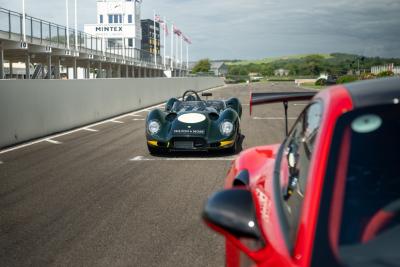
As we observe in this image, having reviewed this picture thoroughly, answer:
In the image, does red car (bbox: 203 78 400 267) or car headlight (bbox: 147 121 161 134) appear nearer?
red car (bbox: 203 78 400 267)

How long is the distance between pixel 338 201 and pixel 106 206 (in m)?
5.03

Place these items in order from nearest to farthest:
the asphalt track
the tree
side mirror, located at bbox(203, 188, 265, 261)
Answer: side mirror, located at bbox(203, 188, 265, 261)
the asphalt track
the tree

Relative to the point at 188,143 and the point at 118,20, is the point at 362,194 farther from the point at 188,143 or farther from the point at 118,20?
the point at 118,20

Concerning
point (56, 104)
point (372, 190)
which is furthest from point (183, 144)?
point (372, 190)

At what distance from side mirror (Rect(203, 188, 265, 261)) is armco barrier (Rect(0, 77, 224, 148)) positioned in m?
11.1

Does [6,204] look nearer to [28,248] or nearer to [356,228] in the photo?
[28,248]

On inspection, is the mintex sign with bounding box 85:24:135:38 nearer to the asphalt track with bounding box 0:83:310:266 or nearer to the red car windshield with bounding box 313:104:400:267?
the asphalt track with bounding box 0:83:310:266

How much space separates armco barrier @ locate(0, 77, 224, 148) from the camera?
12812 millimetres

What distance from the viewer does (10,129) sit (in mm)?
12742

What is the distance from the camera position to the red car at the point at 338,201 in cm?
172

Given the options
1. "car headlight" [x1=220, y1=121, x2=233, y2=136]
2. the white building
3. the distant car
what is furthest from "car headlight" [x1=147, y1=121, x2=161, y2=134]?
the white building

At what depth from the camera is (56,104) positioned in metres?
15.5

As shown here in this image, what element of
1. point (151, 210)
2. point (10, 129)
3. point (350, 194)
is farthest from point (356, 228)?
point (10, 129)

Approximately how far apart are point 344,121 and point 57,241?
3.87 meters
